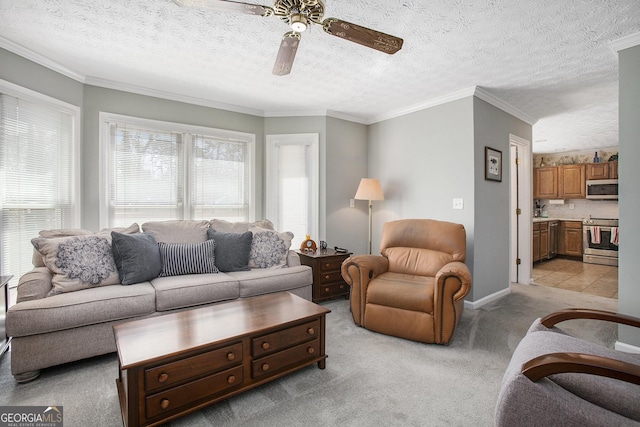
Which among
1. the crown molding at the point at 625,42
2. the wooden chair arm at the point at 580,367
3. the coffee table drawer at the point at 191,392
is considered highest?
the crown molding at the point at 625,42

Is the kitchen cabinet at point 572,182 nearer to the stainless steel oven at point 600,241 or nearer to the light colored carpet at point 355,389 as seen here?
the stainless steel oven at point 600,241

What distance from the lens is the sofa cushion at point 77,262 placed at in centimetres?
232

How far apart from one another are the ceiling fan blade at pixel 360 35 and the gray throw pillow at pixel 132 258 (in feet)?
7.53

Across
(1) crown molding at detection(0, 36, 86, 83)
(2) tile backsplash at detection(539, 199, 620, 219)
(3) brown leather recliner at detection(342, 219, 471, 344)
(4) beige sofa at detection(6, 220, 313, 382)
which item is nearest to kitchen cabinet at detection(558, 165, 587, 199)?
(2) tile backsplash at detection(539, 199, 620, 219)

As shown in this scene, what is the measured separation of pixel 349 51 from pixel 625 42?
215 centimetres

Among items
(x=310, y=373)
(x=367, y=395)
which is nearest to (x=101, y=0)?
(x=310, y=373)

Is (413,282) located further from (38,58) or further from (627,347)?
(38,58)

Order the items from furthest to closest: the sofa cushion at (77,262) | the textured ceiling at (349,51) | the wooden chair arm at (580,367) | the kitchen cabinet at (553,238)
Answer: the kitchen cabinet at (553,238)
the sofa cushion at (77,262)
the textured ceiling at (349,51)
the wooden chair arm at (580,367)

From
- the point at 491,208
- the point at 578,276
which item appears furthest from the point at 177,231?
the point at 578,276

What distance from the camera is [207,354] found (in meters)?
1.65

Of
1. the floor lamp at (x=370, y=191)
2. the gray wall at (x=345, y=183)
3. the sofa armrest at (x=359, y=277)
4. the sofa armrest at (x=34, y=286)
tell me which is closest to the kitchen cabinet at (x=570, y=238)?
the gray wall at (x=345, y=183)

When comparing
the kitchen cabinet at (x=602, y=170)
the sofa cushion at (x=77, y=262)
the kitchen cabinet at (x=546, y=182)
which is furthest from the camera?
the kitchen cabinet at (x=546, y=182)

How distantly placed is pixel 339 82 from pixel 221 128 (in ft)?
5.54

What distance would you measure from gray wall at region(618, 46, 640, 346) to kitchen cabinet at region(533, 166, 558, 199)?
17.0 ft
